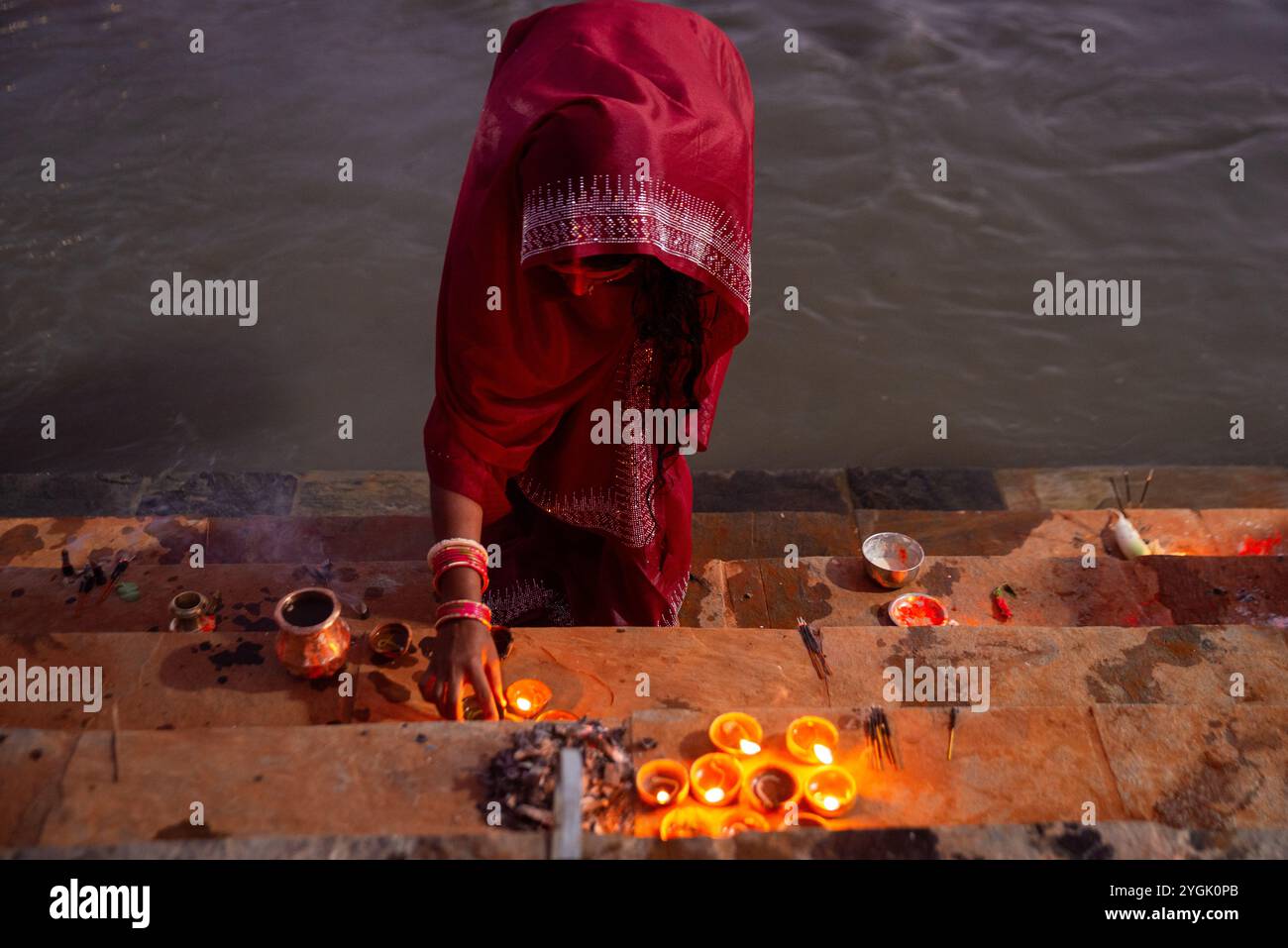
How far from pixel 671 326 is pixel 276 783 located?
1436mm

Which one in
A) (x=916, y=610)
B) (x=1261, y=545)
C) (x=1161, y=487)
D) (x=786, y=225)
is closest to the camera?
(x=916, y=610)

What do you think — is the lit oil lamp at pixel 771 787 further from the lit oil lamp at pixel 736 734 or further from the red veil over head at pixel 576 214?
the red veil over head at pixel 576 214

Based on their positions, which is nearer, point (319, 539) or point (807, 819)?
point (807, 819)

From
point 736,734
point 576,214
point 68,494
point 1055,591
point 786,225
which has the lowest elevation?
point 736,734

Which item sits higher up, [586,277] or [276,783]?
[586,277]

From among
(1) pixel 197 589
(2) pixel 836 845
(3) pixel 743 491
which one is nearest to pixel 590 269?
(2) pixel 836 845

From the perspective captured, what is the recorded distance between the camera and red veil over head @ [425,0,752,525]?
2180 mm

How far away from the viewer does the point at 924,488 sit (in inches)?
205

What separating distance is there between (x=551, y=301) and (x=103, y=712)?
1.51 meters

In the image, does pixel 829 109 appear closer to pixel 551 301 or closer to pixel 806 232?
pixel 806 232

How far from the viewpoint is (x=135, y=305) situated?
7039mm

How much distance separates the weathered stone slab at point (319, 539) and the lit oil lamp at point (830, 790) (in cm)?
247

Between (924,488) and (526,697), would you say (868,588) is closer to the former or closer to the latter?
(924,488)

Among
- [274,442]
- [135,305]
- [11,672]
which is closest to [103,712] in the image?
[11,672]
